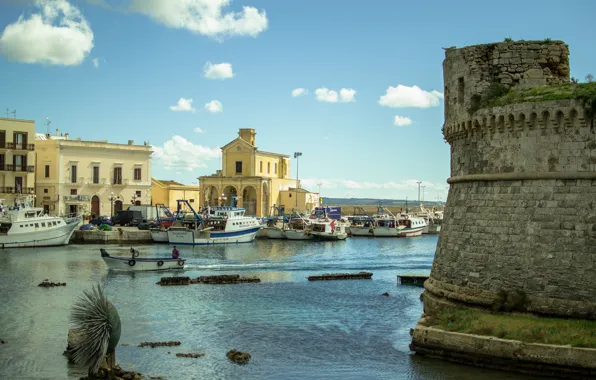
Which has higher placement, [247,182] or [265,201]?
[247,182]

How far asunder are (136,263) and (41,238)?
1716 centimetres

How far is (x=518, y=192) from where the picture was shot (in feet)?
50.6

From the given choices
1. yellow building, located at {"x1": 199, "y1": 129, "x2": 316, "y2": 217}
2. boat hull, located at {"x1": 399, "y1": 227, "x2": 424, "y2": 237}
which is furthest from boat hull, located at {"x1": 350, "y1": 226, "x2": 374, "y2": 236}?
yellow building, located at {"x1": 199, "y1": 129, "x2": 316, "y2": 217}

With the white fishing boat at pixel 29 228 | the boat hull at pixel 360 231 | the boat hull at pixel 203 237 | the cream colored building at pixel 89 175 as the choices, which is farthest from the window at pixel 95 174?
the boat hull at pixel 360 231

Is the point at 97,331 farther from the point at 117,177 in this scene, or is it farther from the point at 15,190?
the point at 117,177

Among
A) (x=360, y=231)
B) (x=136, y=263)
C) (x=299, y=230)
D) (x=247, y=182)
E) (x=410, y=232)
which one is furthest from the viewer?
(x=247, y=182)

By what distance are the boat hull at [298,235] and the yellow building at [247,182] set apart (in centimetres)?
1415

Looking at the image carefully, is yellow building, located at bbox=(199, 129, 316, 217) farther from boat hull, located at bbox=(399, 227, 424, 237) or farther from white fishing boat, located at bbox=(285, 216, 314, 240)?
boat hull, located at bbox=(399, 227, 424, 237)

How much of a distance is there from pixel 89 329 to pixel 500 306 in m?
8.30

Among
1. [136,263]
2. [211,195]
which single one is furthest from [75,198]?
[136,263]

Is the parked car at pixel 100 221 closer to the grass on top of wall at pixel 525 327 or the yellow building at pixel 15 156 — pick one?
the yellow building at pixel 15 156

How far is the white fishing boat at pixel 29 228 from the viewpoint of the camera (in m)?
47.1

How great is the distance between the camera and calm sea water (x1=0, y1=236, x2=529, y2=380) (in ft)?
51.6

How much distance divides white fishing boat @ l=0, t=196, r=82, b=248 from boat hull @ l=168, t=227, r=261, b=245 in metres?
7.00
